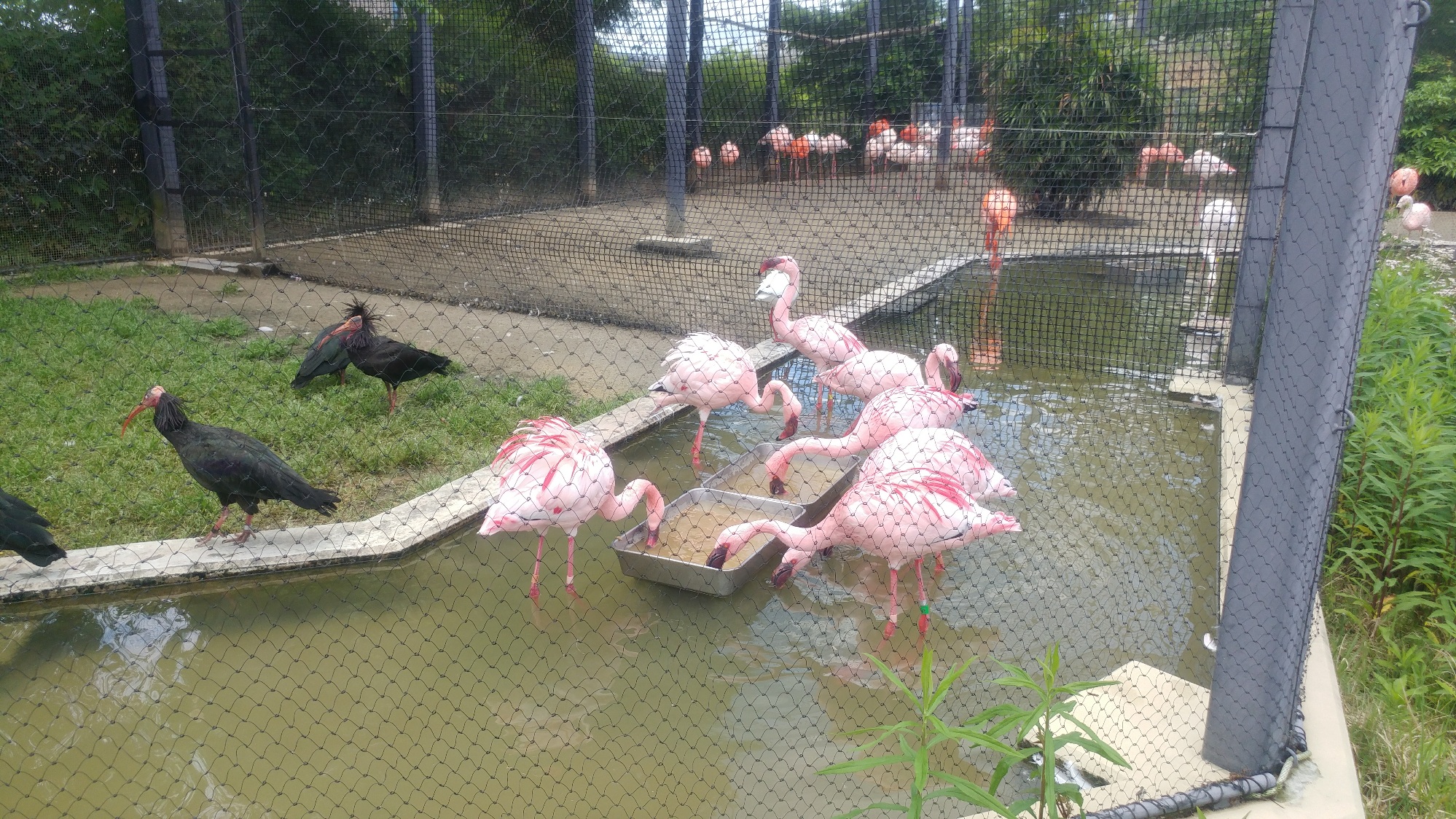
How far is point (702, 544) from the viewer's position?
3.49 meters

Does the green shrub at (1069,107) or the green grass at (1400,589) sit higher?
the green shrub at (1069,107)

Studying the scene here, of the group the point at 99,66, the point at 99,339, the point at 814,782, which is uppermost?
the point at 99,66

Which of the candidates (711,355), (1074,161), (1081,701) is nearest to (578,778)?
(1081,701)

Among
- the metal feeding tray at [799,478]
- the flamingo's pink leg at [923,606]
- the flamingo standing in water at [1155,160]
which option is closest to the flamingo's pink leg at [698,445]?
the metal feeding tray at [799,478]

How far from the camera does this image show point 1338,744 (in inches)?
90.7

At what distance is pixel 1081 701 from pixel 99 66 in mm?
6590

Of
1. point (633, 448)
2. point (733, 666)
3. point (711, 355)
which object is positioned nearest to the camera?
point (733, 666)

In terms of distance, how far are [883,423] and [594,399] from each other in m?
1.59

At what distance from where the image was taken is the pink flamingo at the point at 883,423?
3727 millimetres

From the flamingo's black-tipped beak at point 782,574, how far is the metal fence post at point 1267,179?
6.49 ft

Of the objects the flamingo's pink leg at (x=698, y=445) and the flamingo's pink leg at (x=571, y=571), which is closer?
the flamingo's pink leg at (x=571, y=571)

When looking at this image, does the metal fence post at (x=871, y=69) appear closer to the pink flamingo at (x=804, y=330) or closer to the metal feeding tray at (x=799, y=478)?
the pink flamingo at (x=804, y=330)

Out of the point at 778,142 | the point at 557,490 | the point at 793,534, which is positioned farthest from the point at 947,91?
the point at 557,490

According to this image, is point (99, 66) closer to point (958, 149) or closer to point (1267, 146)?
point (958, 149)
